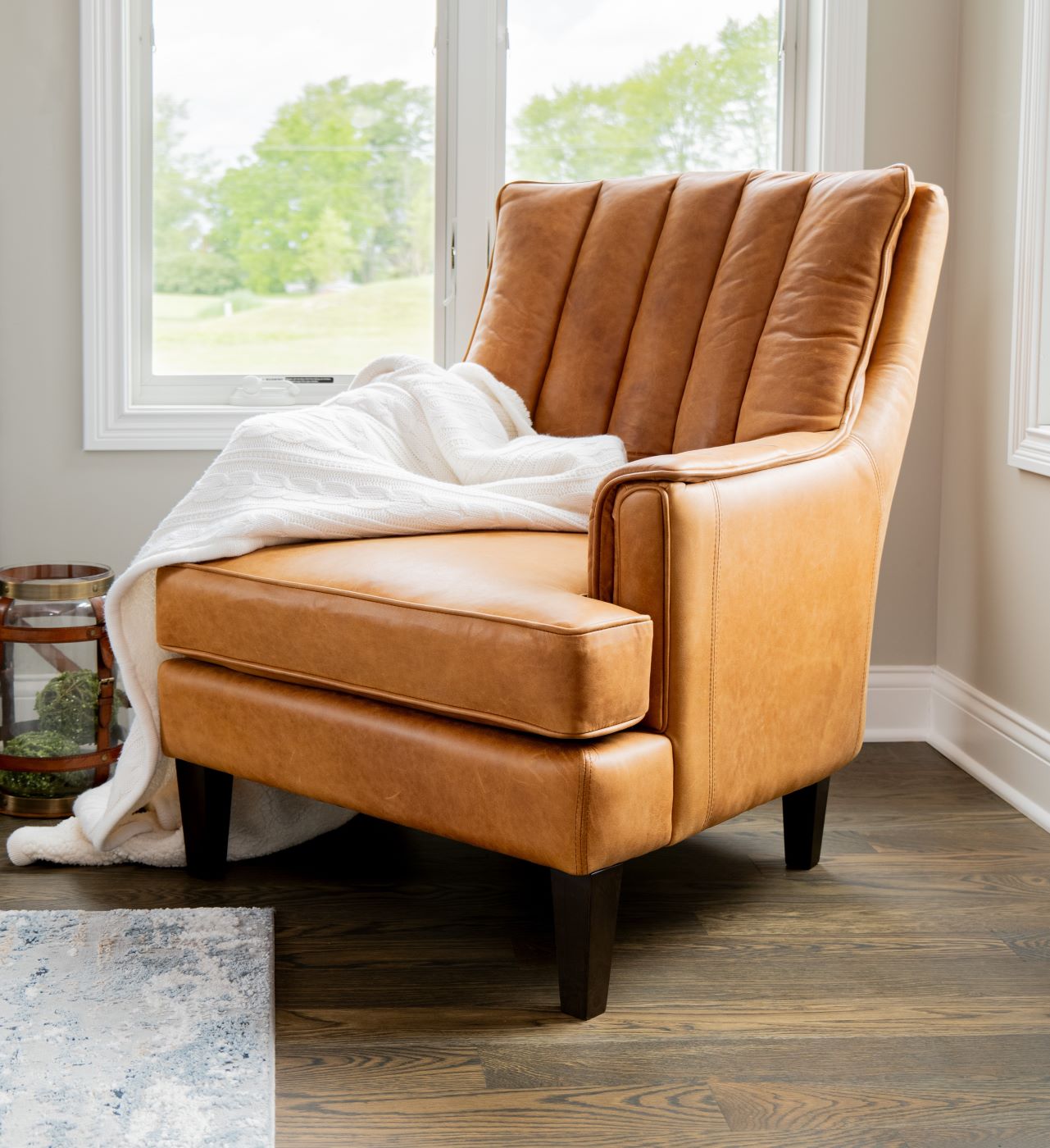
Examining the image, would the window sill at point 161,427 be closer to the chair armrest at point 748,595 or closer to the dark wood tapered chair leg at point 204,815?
the dark wood tapered chair leg at point 204,815

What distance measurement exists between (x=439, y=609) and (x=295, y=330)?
1449 mm

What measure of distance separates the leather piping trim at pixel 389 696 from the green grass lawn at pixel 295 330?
109cm

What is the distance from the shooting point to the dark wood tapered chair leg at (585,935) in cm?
140

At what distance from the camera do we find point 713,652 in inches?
57.7

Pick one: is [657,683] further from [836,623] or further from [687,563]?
[836,623]

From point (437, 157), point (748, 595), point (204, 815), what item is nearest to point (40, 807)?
point (204, 815)

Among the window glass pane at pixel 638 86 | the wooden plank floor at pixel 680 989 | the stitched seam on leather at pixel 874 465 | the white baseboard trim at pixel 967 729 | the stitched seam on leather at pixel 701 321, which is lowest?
the wooden plank floor at pixel 680 989

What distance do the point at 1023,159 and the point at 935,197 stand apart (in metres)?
0.46

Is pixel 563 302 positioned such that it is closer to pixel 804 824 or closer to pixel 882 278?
pixel 882 278

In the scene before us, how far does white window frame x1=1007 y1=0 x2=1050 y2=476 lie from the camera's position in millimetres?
2121

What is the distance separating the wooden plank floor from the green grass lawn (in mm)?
1094

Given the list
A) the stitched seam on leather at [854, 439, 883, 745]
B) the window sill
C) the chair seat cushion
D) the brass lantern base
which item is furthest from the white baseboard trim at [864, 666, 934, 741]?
the brass lantern base

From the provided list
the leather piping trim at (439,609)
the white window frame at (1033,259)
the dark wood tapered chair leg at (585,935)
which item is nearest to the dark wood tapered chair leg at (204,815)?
the leather piping trim at (439,609)

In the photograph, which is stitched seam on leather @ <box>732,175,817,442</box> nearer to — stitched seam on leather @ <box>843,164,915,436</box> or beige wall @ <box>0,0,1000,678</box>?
stitched seam on leather @ <box>843,164,915,436</box>
